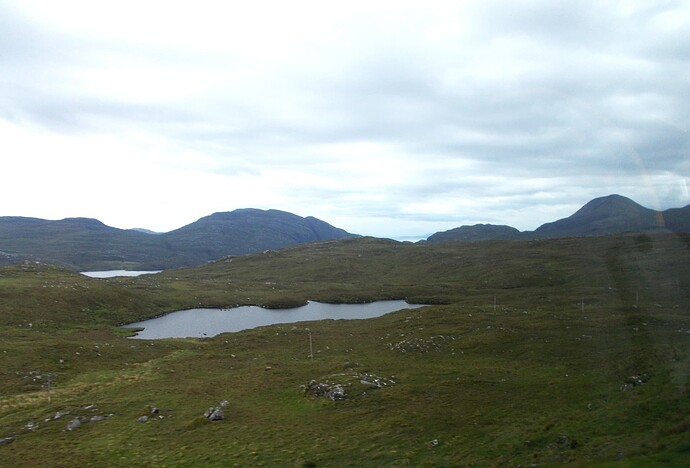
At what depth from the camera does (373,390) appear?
36969 mm

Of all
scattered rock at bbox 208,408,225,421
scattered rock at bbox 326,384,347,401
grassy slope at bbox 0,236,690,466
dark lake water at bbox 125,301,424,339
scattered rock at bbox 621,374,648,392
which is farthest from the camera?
dark lake water at bbox 125,301,424,339

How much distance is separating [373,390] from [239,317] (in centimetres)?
7764

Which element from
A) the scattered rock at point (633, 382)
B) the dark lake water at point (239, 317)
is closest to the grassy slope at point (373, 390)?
the scattered rock at point (633, 382)

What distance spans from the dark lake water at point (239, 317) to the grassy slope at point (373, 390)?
11723mm

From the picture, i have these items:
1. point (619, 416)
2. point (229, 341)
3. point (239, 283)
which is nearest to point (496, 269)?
point (239, 283)

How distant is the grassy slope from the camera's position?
24625 mm

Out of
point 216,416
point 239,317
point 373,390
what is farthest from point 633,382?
point 239,317

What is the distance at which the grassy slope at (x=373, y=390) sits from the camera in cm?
2462

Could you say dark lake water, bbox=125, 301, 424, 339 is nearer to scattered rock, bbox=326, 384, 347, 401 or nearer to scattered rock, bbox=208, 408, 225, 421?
scattered rock, bbox=208, 408, 225, 421

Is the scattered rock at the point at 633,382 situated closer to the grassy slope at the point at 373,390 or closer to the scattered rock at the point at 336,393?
the grassy slope at the point at 373,390

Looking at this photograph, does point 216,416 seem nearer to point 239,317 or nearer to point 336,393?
point 336,393

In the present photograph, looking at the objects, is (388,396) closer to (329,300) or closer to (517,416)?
(517,416)

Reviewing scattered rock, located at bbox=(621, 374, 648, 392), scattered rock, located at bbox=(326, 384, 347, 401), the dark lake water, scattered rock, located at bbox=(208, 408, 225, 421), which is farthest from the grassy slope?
the dark lake water

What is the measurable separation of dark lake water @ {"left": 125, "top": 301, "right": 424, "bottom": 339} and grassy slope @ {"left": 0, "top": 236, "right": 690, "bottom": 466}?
11723mm
